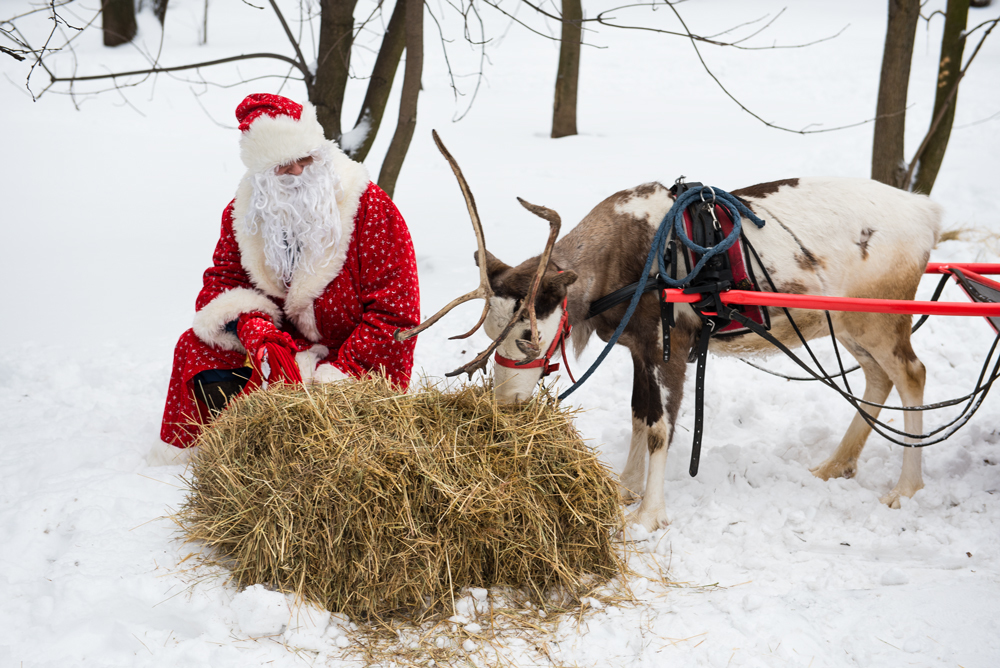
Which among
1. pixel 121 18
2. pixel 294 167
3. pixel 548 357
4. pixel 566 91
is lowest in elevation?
pixel 548 357

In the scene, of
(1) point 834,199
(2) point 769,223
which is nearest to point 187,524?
(2) point 769,223

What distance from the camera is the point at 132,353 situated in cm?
517

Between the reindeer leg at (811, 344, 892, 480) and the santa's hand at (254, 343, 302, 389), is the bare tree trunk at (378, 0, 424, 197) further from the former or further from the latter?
the reindeer leg at (811, 344, 892, 480)

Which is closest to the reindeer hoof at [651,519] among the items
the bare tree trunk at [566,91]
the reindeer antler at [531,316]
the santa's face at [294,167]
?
the reindeer antler at [531,316]

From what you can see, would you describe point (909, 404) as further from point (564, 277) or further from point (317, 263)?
point (317, 263)

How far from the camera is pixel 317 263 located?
Answer: 3.38 meters

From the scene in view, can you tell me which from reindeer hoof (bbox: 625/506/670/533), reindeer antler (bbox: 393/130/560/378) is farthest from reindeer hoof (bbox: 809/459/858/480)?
reindeer antler (bbox: 393/130/560/378)

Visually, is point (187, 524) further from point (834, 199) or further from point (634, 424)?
point (834, 199)

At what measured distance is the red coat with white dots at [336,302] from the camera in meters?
3.37

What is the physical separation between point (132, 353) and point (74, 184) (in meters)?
5.49

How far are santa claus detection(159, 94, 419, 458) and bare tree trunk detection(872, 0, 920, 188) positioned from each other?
4.13m

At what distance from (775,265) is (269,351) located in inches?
91.1

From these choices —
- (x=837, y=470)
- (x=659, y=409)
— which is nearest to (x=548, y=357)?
(x=659, y=409)

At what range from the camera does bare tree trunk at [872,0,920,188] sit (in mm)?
5535
